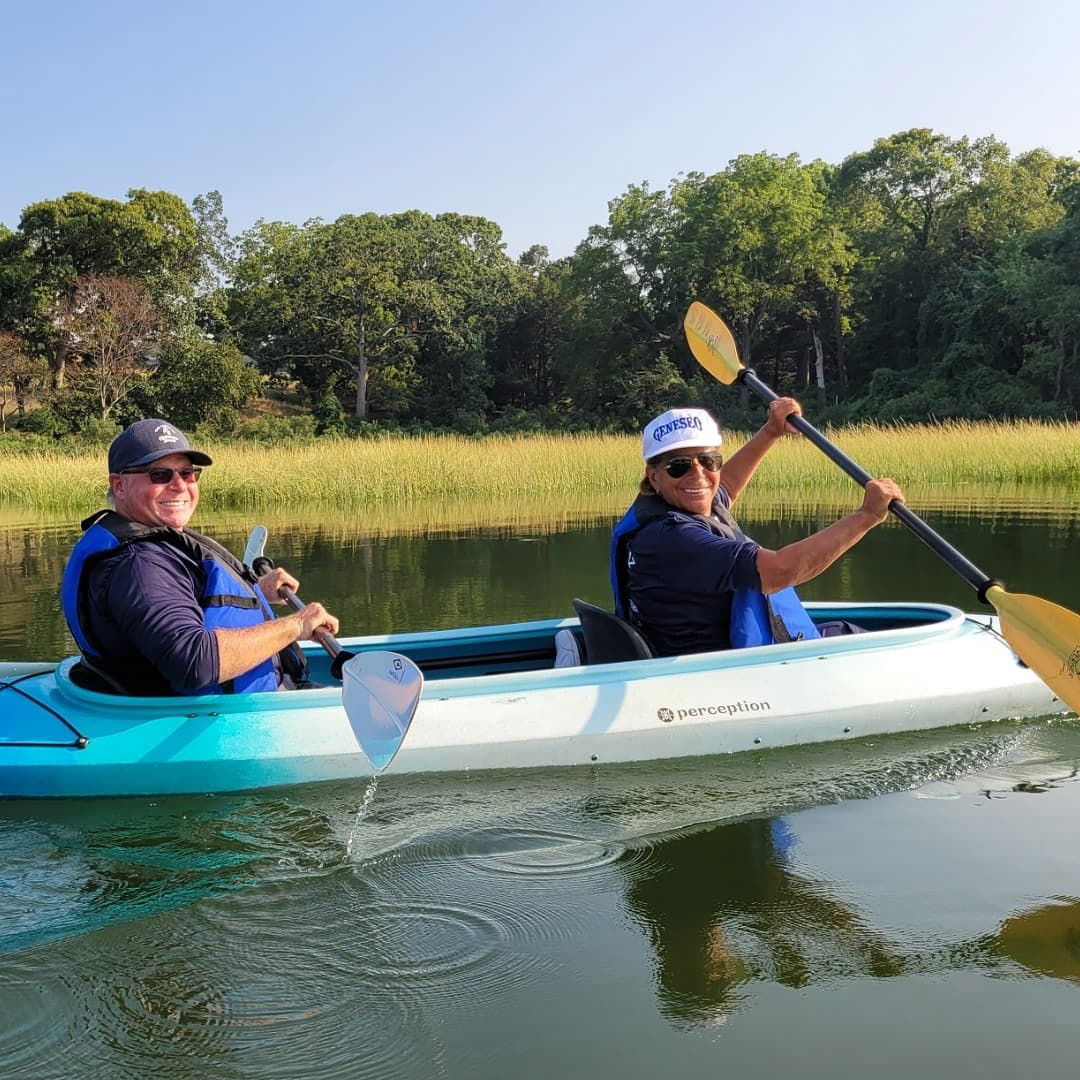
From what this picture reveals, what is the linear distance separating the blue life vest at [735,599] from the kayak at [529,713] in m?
0.08

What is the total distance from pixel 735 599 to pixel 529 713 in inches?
33.1

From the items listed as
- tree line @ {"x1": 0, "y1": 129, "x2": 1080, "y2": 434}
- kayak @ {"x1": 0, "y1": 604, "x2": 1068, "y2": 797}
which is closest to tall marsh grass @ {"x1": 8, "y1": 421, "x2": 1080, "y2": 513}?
kayak @ {"x1": 0, "y1": 604, "x2": 1068, "y2": 797}

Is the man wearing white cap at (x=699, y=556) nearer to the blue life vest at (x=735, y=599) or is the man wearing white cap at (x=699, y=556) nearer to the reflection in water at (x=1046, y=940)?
the blue life vest at (x=735, y=599)

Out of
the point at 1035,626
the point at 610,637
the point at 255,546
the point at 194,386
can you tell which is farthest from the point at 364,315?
the point at 1035,626

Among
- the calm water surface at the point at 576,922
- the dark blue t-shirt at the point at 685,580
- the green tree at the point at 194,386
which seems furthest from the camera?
the green tree at the point at 194,386

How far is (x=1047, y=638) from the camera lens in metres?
3.71

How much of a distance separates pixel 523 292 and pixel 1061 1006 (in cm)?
4063

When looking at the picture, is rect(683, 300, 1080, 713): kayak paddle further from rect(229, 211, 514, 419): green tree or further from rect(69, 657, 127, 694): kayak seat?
rect(229, 211, 514, 419): green tree

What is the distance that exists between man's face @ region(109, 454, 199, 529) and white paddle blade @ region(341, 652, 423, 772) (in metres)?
0.73

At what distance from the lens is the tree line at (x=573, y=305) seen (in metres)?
30.1

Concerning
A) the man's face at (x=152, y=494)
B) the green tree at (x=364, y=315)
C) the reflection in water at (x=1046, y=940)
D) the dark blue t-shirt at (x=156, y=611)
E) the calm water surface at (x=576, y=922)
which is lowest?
the calm water surface at (x=576, y=922)

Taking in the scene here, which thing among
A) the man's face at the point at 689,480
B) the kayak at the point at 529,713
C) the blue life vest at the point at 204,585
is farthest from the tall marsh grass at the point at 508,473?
the blue life vest at the point at 204,585

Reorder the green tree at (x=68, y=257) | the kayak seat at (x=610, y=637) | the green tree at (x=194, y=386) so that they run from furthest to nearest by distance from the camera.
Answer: the green tree at (x=194, y=386) < the green tree at (x=68, y=257) < the kayak seat at (x=610, y=637)

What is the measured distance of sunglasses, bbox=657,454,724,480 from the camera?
384 centimetres
